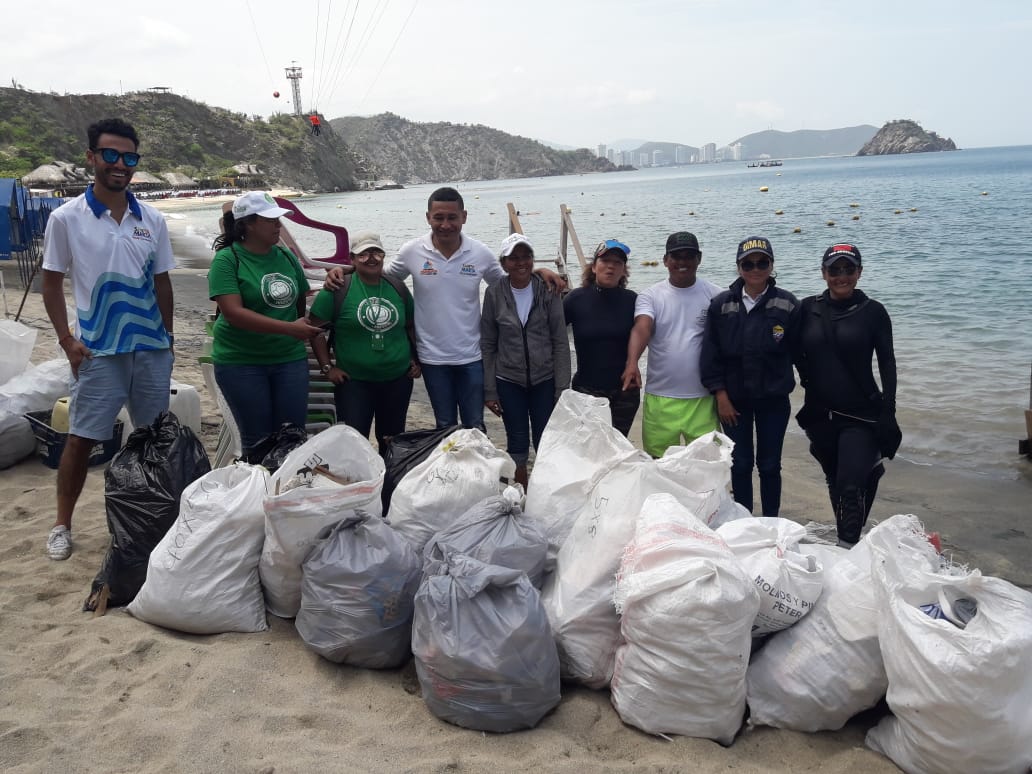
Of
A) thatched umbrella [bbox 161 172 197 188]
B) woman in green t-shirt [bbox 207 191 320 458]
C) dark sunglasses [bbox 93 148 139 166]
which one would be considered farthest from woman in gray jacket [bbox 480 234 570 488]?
thatched umbrella [bbox 161 172 197 188]

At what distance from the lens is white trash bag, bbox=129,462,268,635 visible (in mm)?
2791

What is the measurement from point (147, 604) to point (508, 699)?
4.53ft

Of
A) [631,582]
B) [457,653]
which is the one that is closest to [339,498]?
[457,653]

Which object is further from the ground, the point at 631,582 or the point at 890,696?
the point at 631,582

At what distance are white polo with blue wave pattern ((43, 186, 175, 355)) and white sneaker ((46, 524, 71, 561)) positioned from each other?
2.63 feet

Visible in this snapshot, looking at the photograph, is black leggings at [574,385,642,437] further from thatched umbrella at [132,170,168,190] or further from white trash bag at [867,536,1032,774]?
thatched umbrella at [132,170,168,190]

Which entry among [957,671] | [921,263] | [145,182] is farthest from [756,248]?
[145,182]

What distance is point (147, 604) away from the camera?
282cm

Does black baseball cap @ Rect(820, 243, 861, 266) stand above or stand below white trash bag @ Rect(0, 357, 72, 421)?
above

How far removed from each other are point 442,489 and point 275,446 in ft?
2.78

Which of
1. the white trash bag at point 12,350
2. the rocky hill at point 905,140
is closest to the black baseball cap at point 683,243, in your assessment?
the white trash bag at point 12,350

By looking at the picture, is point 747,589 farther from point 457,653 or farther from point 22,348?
point 22,348

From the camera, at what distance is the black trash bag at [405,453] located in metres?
3.34

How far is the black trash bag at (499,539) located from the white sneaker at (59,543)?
1.69 metres
